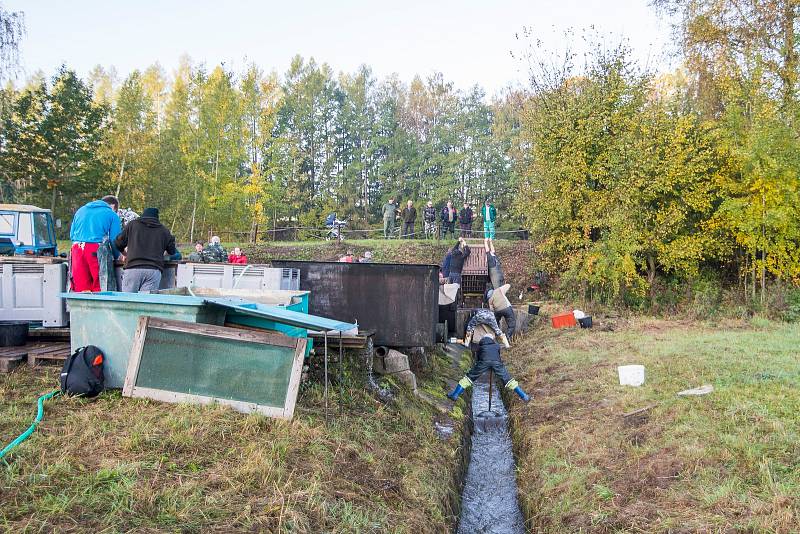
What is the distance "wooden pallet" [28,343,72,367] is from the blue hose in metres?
1.07

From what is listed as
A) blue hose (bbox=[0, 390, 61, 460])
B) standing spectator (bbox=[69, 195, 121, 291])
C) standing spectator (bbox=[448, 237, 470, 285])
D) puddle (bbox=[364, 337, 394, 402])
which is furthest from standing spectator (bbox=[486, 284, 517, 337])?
blue hose (bbox=[0, 390, 61, 460])

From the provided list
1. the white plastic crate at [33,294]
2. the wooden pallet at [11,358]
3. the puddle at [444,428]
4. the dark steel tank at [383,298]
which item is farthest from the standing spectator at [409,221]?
the wooden pallet at [11,358]

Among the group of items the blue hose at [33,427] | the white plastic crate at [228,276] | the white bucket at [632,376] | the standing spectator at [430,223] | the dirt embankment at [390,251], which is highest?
the standing spectator at [430,223]

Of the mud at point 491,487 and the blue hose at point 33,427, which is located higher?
the blue hose at point 33,427

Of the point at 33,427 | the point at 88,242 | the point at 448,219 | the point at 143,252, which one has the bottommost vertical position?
the point at 33,427

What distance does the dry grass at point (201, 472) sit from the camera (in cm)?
402

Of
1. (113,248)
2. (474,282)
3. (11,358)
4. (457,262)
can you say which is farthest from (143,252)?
(474,282)

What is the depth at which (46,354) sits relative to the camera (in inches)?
267

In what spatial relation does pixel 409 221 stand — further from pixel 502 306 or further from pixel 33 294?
pixel 33 294

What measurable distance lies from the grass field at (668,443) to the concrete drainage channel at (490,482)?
0.76 ft

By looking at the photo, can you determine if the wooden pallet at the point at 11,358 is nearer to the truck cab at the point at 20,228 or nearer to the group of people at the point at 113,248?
the group of people at the point at 113,248

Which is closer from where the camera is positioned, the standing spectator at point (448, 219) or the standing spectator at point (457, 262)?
the standing spectator at point (457, 262)

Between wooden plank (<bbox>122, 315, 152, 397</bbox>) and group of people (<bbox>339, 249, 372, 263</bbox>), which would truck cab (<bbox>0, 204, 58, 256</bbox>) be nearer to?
group of people (<bbox>339, 249, 372, 263</bbox>)

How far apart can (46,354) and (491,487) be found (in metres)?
5.28
